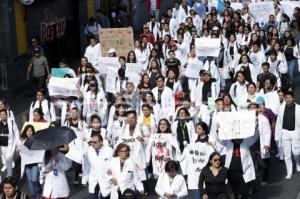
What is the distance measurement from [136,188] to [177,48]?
27.6 feet

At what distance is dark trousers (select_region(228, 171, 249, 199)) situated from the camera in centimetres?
1136

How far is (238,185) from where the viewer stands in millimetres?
11414

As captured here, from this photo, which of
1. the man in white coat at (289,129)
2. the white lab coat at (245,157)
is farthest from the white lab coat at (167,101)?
the white lab coat at (245,157)

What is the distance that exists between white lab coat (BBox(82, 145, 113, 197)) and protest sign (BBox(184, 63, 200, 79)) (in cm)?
612

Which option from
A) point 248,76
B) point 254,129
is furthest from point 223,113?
point 248,76

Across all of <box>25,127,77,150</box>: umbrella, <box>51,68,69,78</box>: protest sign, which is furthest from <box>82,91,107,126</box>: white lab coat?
<box>25,127,77,150</box>: umbrella

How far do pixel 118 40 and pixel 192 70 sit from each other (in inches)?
89.9

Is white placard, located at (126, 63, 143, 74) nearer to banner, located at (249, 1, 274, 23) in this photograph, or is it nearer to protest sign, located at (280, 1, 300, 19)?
banner, located at (249, 1, 274, 23)

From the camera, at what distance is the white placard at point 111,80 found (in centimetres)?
1577

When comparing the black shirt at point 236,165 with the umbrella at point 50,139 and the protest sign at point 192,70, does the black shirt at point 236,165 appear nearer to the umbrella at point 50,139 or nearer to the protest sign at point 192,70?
the umbrella at point 50,139

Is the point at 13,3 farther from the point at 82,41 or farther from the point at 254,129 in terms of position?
the point at 254,129

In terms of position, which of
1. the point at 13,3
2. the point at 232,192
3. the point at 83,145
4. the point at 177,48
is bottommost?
the point at 232,192

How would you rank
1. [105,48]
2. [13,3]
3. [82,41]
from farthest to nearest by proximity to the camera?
[82,41] < [13,3] < [105,48]

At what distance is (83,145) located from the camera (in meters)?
11.8
